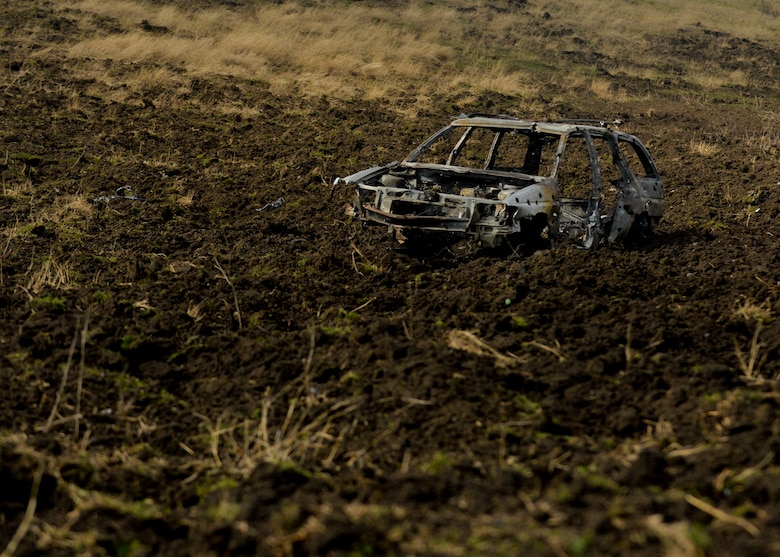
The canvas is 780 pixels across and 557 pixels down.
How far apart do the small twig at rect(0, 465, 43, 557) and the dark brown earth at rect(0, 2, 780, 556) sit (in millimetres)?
50

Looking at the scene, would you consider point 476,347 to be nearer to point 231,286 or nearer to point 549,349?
point 549,349

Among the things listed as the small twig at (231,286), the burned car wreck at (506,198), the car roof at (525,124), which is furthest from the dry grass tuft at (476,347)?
the car roof at (525,124)

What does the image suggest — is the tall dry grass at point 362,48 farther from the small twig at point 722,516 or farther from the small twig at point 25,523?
the small twig at point 722,516

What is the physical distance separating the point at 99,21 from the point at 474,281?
63.9 feet

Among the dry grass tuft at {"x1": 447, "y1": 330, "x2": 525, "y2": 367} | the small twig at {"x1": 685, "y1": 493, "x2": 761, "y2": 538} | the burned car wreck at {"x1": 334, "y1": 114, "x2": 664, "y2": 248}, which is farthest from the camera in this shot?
the burned car wreck at {"x1": 334, "y1": 114, "x2": 664, "y2": 248}

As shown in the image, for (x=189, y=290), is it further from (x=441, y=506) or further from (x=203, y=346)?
(x=441, y=506)

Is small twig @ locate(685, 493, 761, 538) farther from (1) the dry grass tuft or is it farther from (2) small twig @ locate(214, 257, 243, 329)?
(2) small twig @ locate(214, 257, 243, 329)

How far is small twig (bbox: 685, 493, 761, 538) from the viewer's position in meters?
3.76

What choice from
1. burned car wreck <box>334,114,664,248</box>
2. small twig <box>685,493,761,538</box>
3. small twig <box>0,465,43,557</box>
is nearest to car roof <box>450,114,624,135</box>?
burned car wreck <box>334,114,664,248</box>

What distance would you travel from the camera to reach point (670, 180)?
48.1 feet

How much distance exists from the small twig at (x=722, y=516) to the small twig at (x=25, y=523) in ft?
10.2

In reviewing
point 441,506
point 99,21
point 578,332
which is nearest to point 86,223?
point 578,332

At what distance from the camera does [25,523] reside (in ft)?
13.4

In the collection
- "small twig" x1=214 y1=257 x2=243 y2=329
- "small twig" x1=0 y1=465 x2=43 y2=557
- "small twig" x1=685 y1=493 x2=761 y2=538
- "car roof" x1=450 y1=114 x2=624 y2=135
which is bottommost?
"small twig" x1=214 y1=257 x2=243 y2=329
